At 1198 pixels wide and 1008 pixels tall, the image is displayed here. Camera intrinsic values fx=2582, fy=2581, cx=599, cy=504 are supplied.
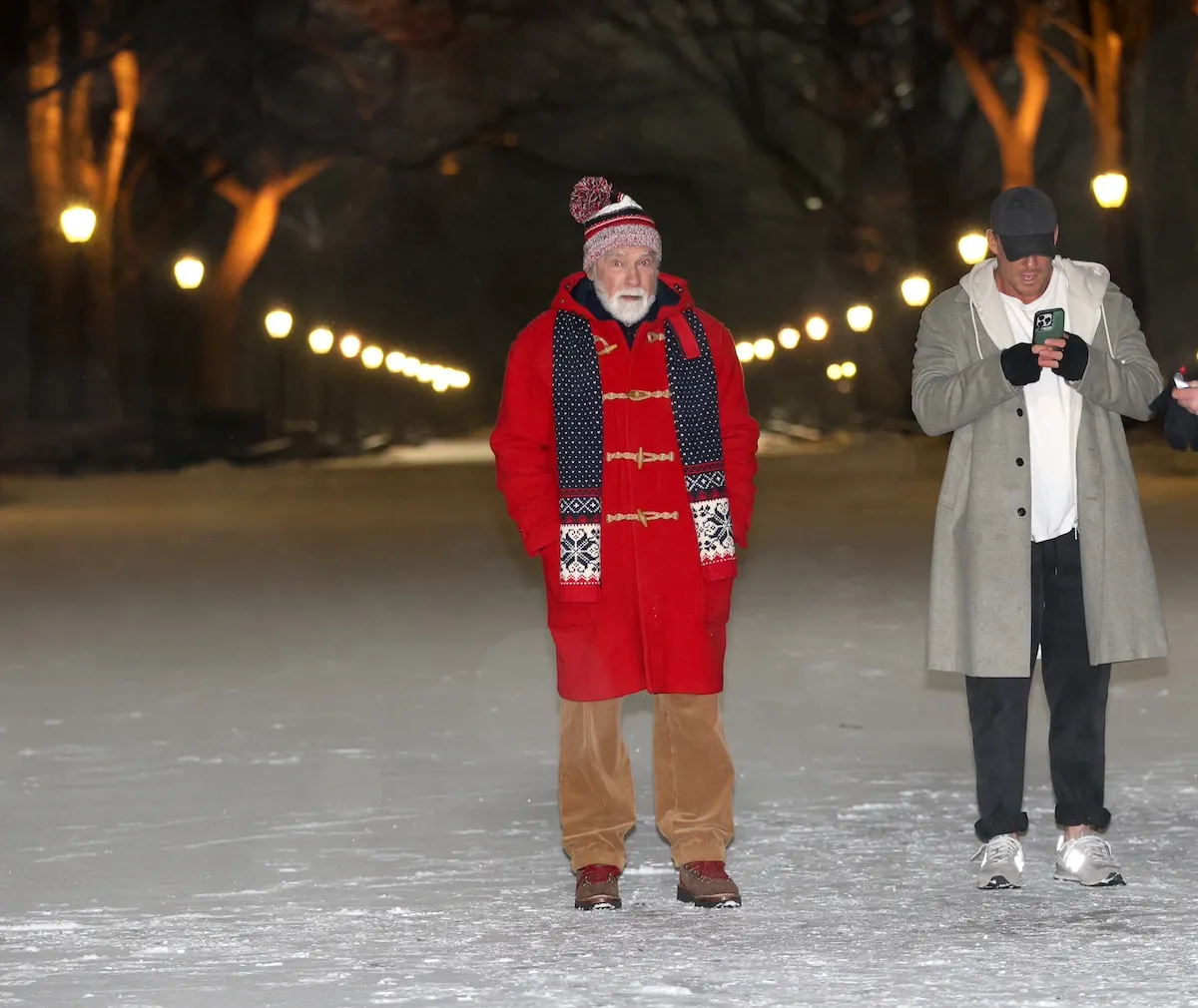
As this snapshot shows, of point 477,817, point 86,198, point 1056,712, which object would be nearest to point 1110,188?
point 86,198

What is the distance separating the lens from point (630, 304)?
6621 mm

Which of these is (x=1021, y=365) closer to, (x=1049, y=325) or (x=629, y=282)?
(x=1049, y=325)

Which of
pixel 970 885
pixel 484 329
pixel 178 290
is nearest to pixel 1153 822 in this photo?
pixel 970 885

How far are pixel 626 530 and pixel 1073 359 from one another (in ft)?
3.99

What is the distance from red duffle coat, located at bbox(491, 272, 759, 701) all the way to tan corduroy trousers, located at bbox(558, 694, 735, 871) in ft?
0.33

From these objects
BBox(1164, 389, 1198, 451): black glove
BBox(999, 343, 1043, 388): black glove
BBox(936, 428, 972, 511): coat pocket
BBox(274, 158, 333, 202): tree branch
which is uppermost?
BBox(274, 158, 333, 202): tree branch

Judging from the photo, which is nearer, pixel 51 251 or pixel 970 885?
pixel 970 885

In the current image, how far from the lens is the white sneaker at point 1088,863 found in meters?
6.57

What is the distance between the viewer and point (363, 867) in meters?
7.09

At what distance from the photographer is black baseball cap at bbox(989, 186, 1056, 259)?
6.66m

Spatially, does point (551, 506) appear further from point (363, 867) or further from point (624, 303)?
point (363, 867)

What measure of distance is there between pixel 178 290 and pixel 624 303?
208ft

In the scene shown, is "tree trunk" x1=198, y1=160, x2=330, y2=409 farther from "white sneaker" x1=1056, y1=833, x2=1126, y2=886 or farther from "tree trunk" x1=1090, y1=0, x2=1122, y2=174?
"white sneaker" x1=1056, y1=833, x2=1126, y2=886

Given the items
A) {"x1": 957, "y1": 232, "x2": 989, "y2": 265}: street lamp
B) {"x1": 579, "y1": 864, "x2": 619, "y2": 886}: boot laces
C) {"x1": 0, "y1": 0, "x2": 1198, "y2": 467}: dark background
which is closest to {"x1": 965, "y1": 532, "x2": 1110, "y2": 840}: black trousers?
{"x1": 579, "y1": 864, "x2": 619, "y2": 886}: boot laces
